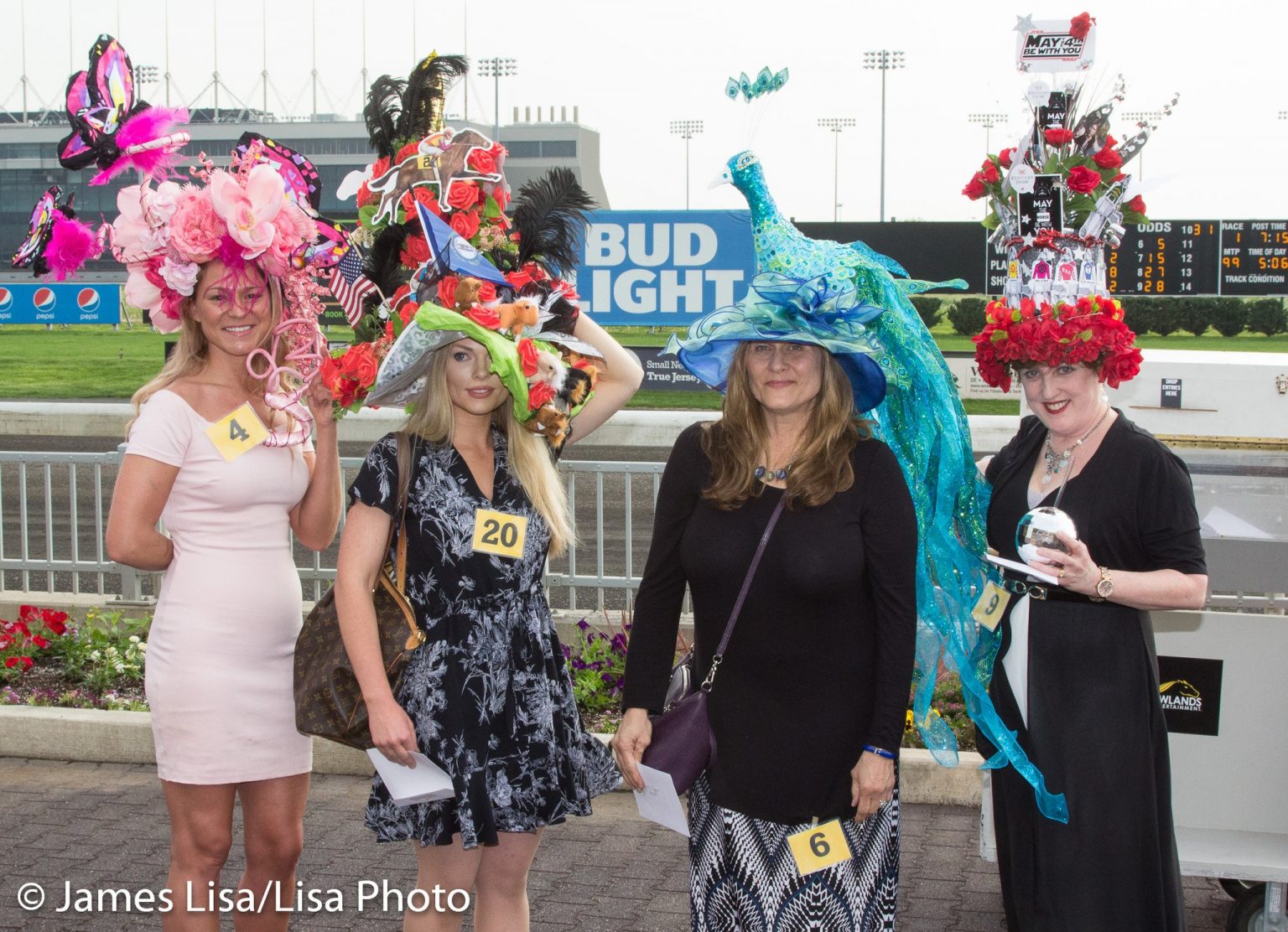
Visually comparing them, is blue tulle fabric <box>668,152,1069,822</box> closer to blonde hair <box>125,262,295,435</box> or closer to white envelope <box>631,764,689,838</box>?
white envelope <box>631,764,689,838</box>

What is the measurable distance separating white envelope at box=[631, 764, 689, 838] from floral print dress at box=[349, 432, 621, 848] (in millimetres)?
258

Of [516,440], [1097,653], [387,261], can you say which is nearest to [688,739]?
[516,440]

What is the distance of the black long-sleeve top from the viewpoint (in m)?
2.77

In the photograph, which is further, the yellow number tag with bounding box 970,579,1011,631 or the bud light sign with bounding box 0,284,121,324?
the bud light sign with bounding box 0,284,121,324

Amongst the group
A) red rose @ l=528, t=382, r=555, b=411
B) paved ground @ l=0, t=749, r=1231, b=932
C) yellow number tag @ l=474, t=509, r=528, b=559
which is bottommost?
paved ground @ l=0, t=749, r=1231, b=932

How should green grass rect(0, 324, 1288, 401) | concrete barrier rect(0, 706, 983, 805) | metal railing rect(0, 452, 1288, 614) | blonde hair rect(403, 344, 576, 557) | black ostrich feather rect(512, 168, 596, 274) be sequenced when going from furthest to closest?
green grass rect(0, 324, 1288, 401) < concrete barrier rect(0, 706, 983, 805) < metal railing rect(0, 452, 1288, 614) < black ostrich feather rect(512, 168, 596, 274) < blonde hair rect(403, 344, 576, 557)

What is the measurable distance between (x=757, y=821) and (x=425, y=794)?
75 centimetres

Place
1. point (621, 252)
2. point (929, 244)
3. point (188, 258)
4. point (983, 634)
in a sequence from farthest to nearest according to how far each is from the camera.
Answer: point (929, 244)
point (621, 252)
point (983, 634)
point (188, 258)

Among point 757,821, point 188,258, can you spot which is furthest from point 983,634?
point 188,258

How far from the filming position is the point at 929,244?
18719 millimetres

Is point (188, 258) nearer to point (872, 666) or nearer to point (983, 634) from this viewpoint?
point (872, 666)

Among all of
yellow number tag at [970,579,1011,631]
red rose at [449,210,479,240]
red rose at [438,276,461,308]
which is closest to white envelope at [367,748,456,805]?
red rose at [438,276,461,308]

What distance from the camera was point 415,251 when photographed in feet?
10.3

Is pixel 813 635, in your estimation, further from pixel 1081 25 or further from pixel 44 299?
pixel 44 299
